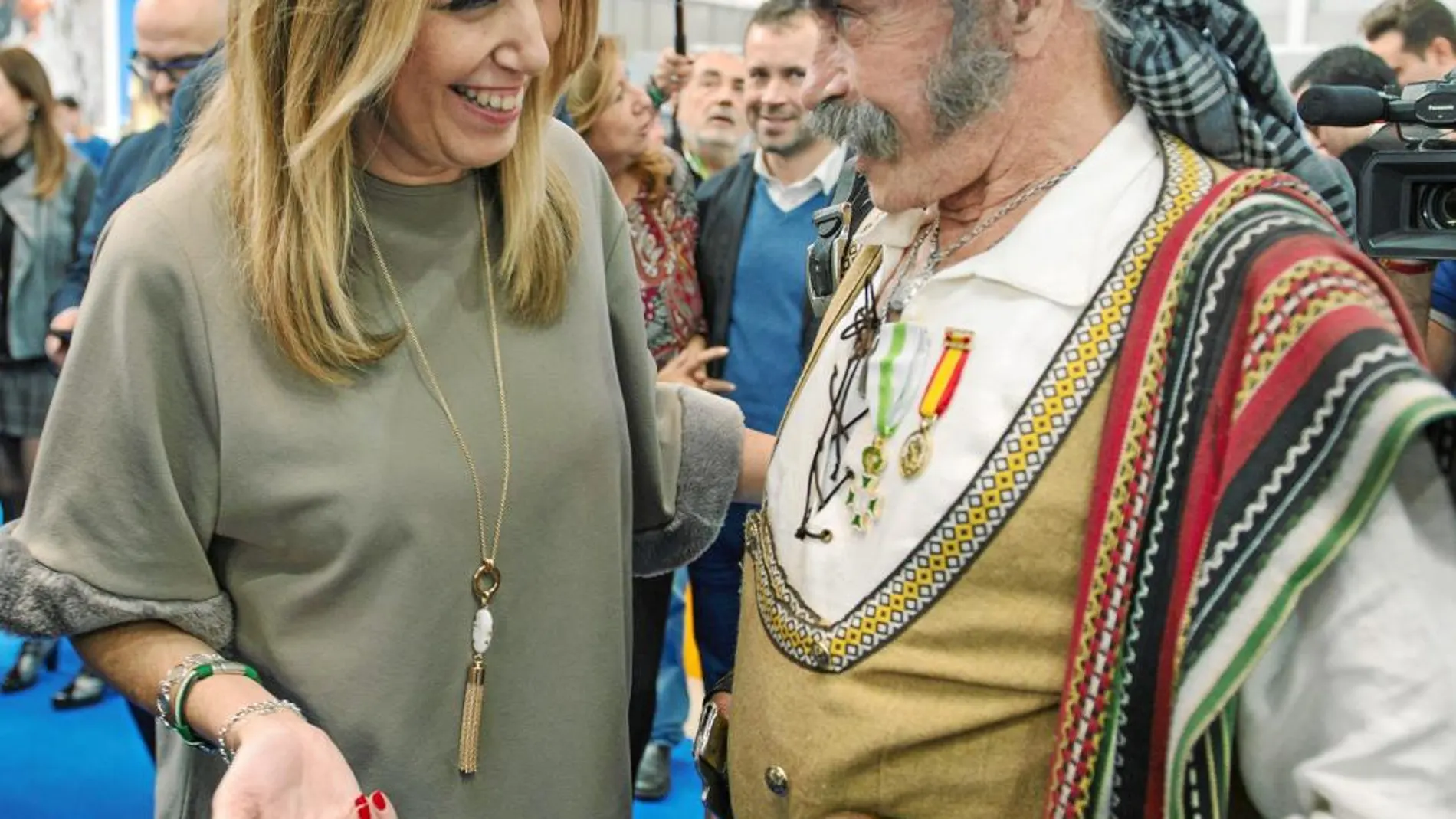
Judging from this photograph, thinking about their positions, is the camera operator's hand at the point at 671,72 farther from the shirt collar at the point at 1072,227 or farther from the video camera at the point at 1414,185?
the shirt collar at the point at 1072,227

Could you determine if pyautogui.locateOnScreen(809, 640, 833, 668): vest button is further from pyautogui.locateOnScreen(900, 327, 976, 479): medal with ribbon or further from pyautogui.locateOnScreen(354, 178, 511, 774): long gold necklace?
pyautogui.locateOnScreen(354, 178, 511, 774): long gold necklace

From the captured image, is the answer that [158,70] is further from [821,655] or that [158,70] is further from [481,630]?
[821,655]

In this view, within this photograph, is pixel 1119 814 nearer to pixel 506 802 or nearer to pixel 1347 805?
pixel 1347 805

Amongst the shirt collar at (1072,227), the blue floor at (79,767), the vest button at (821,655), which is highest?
the shirt collar at (1072,227)

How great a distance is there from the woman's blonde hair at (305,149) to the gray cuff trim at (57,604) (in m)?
0.27

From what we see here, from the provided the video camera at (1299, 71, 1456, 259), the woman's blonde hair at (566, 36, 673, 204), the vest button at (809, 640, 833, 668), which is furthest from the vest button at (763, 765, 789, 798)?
the woman's blonde hair at (566, 36, 673, 204)

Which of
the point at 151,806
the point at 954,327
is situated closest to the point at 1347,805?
the point at 954,327

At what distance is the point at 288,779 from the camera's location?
1244mm

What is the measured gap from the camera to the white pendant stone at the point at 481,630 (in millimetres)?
1450

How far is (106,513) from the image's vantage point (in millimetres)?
1336

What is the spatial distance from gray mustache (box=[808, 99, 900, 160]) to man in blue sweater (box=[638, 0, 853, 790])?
184 centimetres

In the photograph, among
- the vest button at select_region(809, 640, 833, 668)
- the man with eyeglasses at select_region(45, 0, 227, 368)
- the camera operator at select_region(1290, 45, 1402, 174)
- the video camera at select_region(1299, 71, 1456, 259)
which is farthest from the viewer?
the camera operator at select_region(1290, 45, 1402, 174)

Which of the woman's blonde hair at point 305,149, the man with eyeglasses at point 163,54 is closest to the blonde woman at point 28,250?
the man with eyeglasses at point 163,54

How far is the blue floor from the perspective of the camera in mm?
3551
